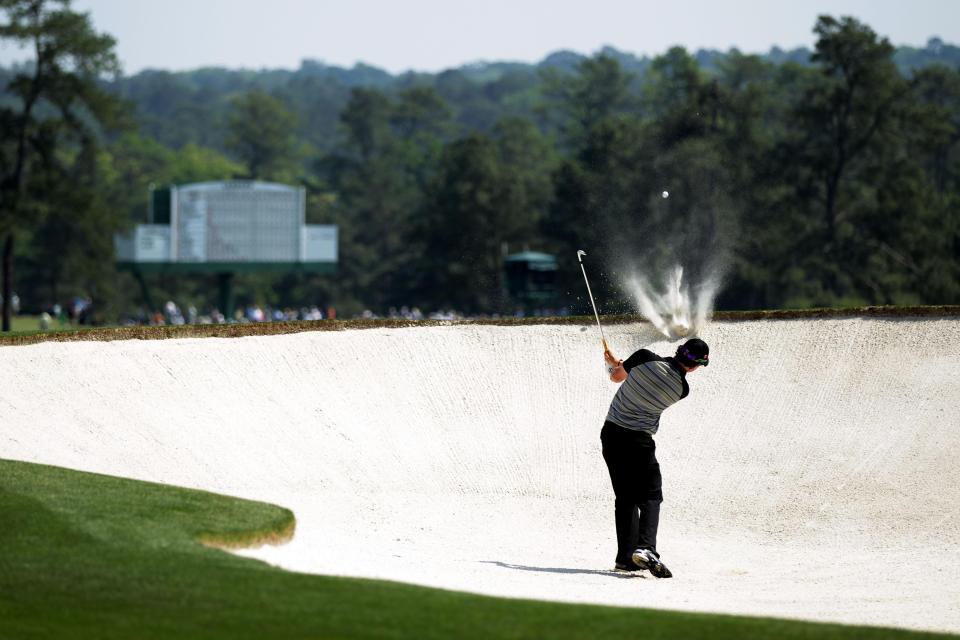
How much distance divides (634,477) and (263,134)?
492 feet

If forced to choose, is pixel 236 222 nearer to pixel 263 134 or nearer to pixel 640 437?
pixel 640 437

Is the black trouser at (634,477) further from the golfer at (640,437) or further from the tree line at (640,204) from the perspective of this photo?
the tree line at (640,204)

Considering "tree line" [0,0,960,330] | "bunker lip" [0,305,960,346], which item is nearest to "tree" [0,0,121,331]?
"tree line" [0,0,960,330]

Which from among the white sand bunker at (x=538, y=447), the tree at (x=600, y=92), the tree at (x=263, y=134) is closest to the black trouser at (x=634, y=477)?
the white sand bunker at (x=538, y=447)

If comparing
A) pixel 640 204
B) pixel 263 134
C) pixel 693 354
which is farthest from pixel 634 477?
pixel 263 134

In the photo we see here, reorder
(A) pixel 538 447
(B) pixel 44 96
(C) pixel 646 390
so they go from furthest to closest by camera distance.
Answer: (B) pixel 44 96
(A) pixel 538 447
(C) pixel 646 390

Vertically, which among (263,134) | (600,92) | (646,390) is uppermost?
(600,92)

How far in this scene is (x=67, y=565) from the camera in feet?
36.9

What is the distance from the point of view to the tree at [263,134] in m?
160

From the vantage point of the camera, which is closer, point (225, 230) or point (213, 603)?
point (213, 603)

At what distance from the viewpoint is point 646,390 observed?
14195 millimetres

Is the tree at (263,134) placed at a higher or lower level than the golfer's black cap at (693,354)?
higher

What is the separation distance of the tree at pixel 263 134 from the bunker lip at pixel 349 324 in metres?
137

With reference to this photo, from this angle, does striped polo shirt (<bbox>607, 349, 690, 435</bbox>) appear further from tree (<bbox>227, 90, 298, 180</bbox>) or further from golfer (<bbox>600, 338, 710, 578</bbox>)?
tree (<bbox>227, 90, 298, 180</bbox>)
